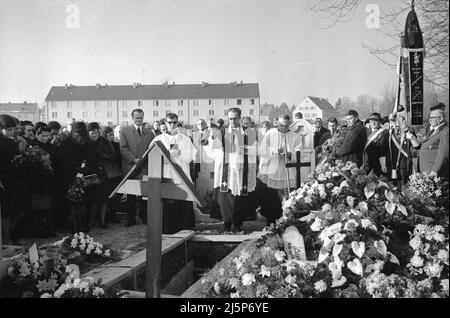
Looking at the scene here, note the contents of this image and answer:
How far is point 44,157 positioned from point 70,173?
67 cm

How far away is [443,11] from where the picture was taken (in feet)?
17.9

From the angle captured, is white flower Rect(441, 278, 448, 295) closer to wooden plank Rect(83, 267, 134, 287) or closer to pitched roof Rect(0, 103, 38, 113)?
wooden plank Rect(83, 267, 134, 287)

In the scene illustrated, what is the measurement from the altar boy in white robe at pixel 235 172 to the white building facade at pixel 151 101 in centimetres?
56

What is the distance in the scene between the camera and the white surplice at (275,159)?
8.13 meters

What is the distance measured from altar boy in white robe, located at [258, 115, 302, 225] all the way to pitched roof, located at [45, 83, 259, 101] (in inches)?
33.9

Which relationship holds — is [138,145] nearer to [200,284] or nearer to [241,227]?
[241,227]

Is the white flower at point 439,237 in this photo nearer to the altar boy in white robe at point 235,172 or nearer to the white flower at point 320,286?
the white flower at point 320,286

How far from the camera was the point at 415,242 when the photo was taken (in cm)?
418

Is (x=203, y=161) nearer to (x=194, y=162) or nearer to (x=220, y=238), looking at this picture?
(x=194, y=162)

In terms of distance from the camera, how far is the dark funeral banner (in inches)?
211

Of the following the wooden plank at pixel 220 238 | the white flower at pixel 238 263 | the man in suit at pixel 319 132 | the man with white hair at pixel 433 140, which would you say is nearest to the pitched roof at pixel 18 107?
the wooden plank at pixel 220 238

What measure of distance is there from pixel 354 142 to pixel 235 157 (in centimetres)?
194

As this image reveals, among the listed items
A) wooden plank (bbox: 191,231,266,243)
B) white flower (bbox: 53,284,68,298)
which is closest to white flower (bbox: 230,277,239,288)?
white flower (bbox: 53,284,68,298)

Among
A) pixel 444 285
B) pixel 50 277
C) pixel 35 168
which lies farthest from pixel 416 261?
pixel 35 168
